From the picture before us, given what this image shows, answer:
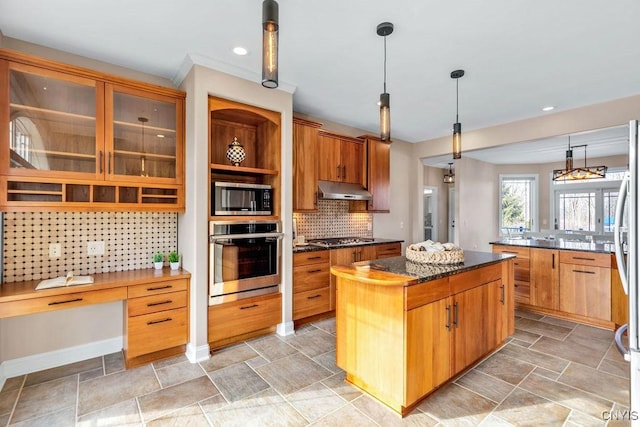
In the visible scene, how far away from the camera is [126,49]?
267 cm

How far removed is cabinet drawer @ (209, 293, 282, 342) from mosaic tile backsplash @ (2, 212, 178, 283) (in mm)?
895

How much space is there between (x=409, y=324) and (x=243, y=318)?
1789mm

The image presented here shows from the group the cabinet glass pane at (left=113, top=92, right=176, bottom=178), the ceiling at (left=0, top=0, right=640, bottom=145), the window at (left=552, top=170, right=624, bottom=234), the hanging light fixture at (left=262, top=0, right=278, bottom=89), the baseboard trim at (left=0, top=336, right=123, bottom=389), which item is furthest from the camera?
the window at (left=552, top=170, right=624, bottom=234)

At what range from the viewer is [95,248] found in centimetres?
285

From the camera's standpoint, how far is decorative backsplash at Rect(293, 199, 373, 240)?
441 centimetres

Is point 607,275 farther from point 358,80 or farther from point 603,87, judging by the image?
point 358,80

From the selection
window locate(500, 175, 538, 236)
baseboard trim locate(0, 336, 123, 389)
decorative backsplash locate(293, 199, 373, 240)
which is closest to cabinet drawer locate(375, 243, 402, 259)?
decorative backsplash locate(293, 199, 373, 240)

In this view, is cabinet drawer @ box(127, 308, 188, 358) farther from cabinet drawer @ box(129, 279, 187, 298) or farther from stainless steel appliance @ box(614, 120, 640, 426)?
stainless steel appliance @ box(614, 120, 640, 426)

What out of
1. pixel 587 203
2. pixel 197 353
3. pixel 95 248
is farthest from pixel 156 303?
pixel 587 203

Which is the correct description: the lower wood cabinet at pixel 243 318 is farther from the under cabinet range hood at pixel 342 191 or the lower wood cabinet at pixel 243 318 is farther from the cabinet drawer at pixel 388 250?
A: the cabinet drawer at pixel 388 250

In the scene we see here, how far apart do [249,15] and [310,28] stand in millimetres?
454

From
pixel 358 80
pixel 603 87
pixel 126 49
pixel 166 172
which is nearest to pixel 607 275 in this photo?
pixel 603 87

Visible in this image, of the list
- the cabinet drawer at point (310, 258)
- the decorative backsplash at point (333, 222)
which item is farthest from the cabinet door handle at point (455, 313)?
the decorative backsplash at point (333, 222)

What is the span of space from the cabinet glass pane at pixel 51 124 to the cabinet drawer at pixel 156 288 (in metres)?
1.06
